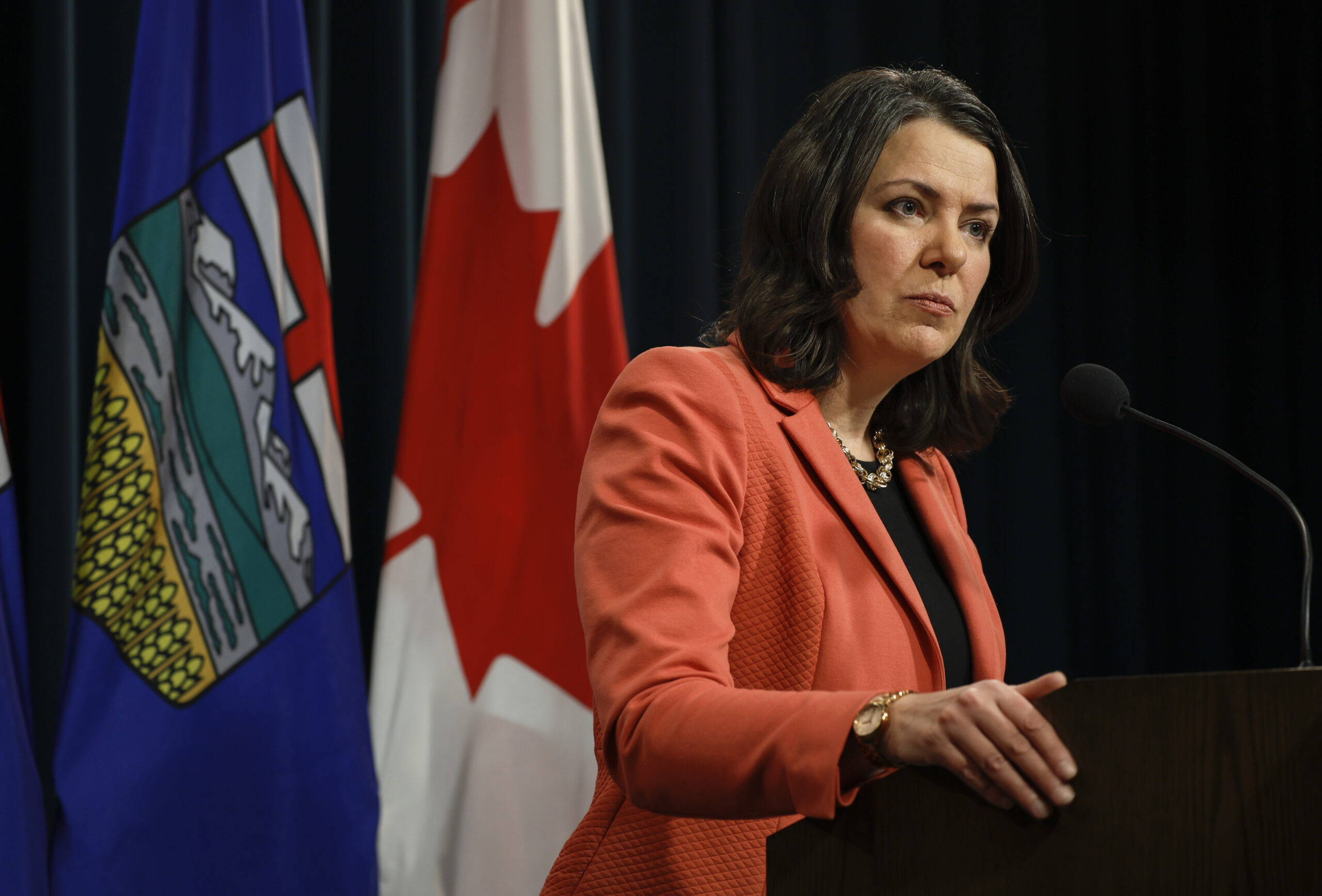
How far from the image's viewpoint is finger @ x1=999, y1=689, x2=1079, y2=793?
0.71 metres

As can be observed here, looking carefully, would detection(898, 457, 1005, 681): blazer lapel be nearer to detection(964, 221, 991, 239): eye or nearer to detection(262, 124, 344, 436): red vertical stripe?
detection(964, 221, 991, 239): eye

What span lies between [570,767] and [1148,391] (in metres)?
2.30

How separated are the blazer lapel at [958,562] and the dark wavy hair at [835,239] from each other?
6 centimetres

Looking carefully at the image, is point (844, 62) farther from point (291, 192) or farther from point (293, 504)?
point (293, 504)

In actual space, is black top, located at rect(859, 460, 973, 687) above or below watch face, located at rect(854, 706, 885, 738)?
below

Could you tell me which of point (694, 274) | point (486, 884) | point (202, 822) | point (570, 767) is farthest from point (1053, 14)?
point (202, 822)

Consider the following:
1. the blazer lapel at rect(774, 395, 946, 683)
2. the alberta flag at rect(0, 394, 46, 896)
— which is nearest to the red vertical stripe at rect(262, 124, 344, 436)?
the alberta flag at rect(0, 394, 46, 896)

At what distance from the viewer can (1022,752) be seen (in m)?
0.71

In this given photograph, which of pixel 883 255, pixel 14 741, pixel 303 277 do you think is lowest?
pixel 14 741

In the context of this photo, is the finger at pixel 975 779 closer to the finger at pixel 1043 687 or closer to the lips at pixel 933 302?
the finger at pixel 1043 687

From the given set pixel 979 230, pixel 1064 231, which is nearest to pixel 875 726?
pixel 979 230

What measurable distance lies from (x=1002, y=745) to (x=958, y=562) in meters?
0.71

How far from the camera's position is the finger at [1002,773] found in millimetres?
717

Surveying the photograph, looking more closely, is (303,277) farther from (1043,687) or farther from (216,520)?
(1043,687)
